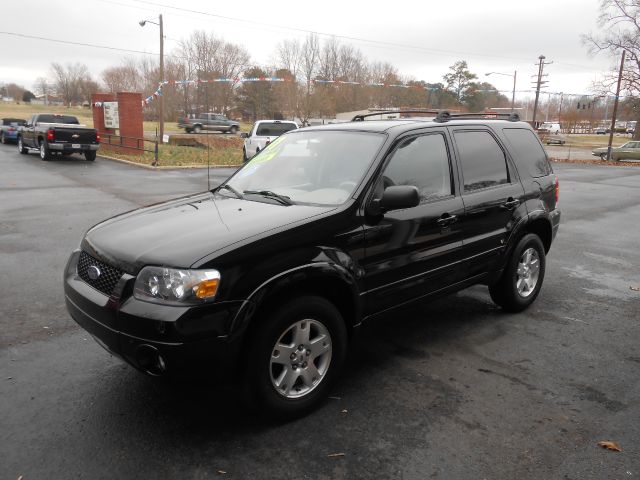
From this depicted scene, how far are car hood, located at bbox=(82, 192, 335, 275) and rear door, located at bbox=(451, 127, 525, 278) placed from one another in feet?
4.97

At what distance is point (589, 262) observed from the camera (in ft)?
24.2

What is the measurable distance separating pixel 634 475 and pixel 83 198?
11.5m

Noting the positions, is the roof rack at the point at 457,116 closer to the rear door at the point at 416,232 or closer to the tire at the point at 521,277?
the rear door at the point at 416,232

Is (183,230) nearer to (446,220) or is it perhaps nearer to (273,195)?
(273,195)

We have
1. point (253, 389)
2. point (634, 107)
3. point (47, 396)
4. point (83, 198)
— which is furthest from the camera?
point (634, 107)

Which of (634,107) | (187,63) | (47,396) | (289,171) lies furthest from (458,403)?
(187,63)

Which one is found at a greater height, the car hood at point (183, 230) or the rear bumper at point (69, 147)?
the car hood at point (183, 230)

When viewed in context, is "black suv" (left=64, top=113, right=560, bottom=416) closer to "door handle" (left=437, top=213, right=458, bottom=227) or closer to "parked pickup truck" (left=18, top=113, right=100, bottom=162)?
"door handle" (left=437, top=213, right=458, bottom=227)

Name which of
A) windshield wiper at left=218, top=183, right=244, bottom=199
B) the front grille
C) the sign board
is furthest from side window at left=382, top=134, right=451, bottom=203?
the sign board

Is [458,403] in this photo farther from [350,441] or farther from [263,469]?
[263,469]

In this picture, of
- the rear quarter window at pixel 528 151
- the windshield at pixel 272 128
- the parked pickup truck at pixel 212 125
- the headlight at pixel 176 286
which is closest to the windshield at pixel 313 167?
the headlight at pixel 176 286

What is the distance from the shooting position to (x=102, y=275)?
125 inches

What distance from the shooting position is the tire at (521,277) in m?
4.97

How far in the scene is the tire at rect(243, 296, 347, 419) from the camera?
2.98 metres
